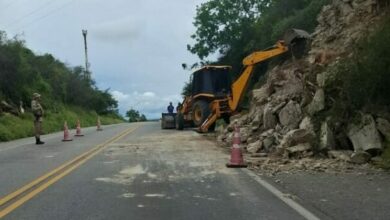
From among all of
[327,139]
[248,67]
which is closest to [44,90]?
[248,67]

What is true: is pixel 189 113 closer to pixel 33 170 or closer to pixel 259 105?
pixel 259 105

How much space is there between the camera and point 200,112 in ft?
99.5

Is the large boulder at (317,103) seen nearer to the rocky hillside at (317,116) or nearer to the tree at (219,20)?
the rocky hillside at (317,116)

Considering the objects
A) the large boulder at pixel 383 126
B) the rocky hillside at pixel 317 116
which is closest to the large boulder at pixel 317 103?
the rocky hillside at pixel 317 116

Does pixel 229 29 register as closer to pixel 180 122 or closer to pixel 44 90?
pixel 44 90

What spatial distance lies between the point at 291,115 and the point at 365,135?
159 inches

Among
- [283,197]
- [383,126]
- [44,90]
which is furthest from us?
[44,90]

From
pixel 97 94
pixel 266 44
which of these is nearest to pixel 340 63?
pixel 266 44

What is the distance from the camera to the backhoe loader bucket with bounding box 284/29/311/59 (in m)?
23.5

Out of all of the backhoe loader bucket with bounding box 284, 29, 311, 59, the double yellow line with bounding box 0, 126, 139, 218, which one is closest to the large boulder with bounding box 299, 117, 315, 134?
the double yellow line with bounding box 0, 126, 139, 218

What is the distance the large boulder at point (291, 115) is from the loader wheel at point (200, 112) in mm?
10846

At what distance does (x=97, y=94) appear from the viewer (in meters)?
77.9

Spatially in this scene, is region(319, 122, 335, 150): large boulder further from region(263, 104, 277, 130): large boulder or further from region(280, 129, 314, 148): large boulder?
region(263, 104, 277, 130): large boulder

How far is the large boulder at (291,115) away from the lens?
58.5 feet
